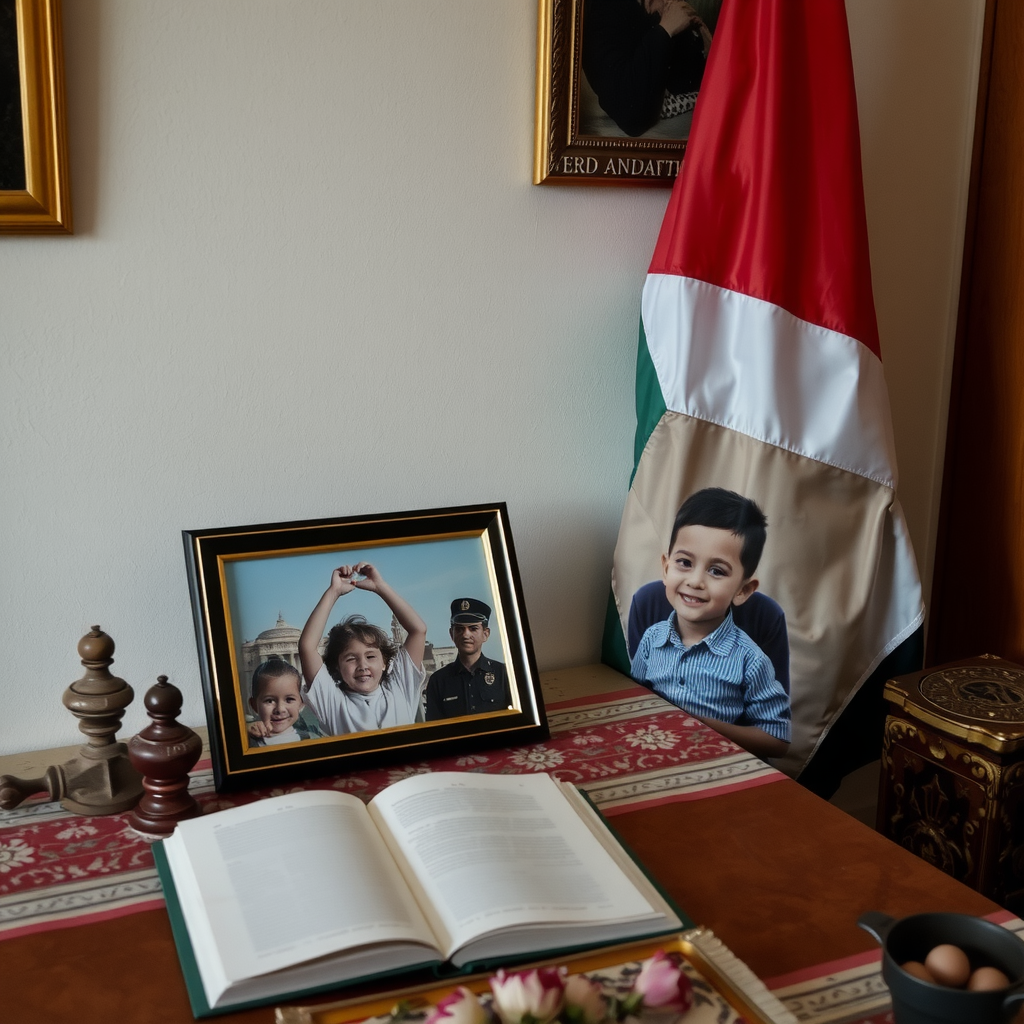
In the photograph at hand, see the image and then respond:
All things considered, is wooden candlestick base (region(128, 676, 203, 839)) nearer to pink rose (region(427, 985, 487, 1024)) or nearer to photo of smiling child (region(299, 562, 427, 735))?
photo of smiling child (region(299, 562, 427, 735))

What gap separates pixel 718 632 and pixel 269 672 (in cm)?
64

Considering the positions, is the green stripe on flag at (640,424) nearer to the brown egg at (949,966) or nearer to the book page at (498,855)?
the book page at (498,855)

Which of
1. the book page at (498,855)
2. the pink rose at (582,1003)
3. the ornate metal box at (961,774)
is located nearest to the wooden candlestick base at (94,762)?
the book page at (498,855)

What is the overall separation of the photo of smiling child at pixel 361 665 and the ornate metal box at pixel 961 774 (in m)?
0.70

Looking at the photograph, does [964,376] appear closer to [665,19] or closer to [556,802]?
[665,19]

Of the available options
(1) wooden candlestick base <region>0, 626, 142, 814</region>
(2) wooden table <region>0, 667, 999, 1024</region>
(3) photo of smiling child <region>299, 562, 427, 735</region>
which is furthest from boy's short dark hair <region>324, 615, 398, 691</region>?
(2) wooden table <region>0, 667, 999, 1024</region>

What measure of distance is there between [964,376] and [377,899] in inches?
55.7

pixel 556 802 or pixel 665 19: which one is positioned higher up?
pixel 665 19

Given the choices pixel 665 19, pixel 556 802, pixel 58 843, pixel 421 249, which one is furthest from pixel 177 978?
pixel 665 19

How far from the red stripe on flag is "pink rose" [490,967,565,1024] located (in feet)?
3.28

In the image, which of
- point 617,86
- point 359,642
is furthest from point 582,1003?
point 617,86

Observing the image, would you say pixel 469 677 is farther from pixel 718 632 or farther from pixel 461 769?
pixel 718 632

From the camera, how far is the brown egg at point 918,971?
30.8 inches

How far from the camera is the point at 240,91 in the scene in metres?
1.31
